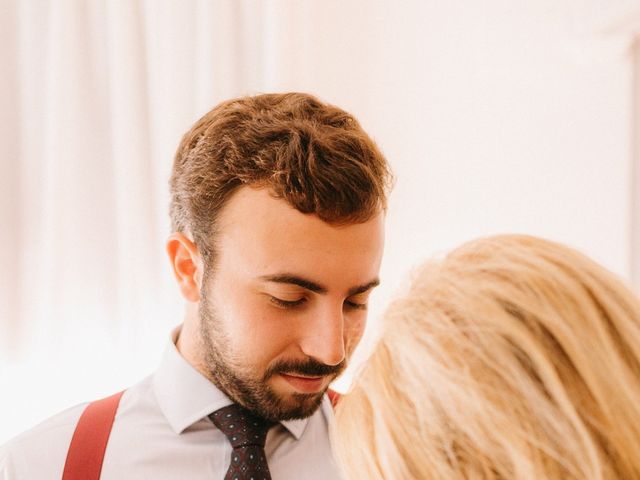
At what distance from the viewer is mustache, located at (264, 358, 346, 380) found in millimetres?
1009

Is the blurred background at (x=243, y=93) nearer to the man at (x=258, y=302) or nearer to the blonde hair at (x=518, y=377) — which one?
the man at (x=258, y=302)

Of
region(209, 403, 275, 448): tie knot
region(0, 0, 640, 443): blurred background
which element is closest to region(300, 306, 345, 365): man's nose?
region(209, 403, 275, 448): tie knot

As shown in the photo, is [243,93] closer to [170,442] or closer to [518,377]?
[170,442]

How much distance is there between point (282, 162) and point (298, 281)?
185 mm

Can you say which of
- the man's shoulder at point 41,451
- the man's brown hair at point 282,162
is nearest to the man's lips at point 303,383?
the man's brown hair at point 282,162

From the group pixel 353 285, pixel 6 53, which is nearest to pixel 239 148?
pixel 353 285

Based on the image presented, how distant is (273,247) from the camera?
963mm

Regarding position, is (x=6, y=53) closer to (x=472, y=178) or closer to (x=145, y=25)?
(x=145, y=25)

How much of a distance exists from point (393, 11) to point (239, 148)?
36.7 inches

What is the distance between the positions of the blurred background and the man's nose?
24.3 inches

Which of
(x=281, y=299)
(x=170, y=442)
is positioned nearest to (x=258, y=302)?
(x=281, y=299)

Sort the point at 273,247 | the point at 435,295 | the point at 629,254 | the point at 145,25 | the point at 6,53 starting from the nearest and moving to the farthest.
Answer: the point at 435,295 < the point at 273,247 < the point at 6,53 < the point at 145,25 < the point at 629,254

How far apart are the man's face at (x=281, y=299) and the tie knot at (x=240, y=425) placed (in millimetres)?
16

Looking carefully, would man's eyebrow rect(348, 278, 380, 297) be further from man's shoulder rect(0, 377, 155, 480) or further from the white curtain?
the white curtain
